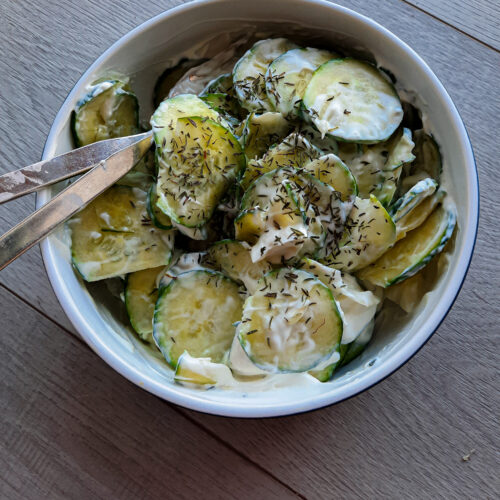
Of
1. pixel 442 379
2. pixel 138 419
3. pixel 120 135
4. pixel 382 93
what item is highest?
pixel 382 93

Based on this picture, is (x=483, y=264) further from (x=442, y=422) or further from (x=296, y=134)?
(x=296, y=134)

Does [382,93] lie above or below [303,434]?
above

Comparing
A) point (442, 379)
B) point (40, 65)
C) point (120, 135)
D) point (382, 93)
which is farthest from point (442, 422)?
point (40, 65)

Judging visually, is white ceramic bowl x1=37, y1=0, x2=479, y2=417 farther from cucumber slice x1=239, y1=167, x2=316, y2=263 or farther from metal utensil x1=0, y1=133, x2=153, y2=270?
cucumber slice x1=239, y1=167, x2=316, y2=263

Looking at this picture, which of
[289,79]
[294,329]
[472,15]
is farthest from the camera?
[472,15]

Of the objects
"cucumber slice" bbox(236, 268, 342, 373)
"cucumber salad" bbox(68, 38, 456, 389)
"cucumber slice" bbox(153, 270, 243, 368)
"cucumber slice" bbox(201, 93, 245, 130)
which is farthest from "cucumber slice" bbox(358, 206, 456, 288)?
"cucumber slice" bbox(201, 93, 245, 130)

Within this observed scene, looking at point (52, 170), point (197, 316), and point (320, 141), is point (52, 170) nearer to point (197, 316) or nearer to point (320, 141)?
point (197, 316)

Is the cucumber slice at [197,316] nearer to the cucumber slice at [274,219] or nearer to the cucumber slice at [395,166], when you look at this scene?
the cucumber slice at [274,219]

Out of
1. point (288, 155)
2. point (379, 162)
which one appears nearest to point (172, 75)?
point (288, 155)
